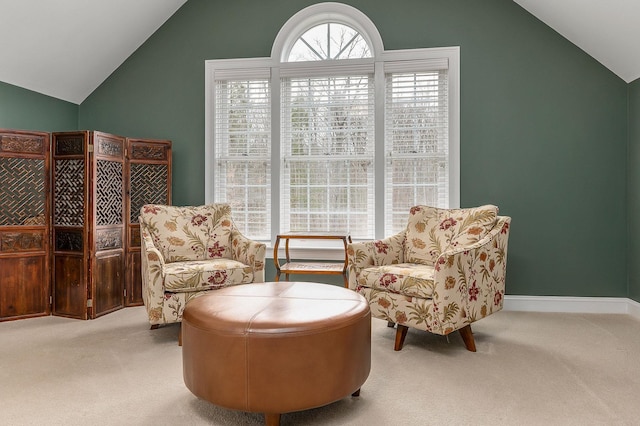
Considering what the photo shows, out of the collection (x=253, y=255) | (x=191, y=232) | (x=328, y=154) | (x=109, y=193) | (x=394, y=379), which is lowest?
(x=394, y=379)

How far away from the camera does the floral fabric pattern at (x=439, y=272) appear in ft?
8.79

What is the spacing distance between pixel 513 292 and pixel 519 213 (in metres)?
0.69

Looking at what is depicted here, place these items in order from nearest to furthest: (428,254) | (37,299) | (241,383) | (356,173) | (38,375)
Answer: (241,383) → (38,375) → (428,254) → (37,299) → (356,173)

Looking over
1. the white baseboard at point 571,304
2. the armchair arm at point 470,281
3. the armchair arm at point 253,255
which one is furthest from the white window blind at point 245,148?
the white baseboard at point 571,304

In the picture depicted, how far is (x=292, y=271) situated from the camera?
375 cm

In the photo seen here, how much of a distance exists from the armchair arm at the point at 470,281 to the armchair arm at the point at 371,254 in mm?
620

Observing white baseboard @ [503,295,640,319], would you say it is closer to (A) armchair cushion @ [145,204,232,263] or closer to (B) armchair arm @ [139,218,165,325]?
(A) armchair cushion @ [145,204,232,263]

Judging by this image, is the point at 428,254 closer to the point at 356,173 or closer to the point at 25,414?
the point at 356,173

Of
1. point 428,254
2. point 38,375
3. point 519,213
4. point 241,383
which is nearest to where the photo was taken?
point 241,383

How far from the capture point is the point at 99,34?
4039 mm

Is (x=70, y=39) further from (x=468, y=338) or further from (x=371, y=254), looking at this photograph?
(x=468, y=338)

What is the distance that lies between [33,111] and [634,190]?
5192mm

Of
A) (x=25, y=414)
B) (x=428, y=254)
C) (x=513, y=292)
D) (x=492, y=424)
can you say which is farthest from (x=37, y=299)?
(x=513, y=292)

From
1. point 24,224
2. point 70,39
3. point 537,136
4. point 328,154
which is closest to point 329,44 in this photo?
point 328,154
